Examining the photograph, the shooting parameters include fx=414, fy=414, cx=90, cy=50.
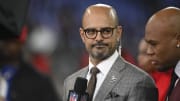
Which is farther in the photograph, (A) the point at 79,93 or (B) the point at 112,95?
(B) the point at 112,95

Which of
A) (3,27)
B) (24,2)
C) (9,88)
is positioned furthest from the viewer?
(24,2)

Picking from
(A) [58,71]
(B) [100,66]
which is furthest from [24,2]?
(B) [100,66]

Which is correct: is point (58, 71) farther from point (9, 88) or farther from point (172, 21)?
point (172, 21)

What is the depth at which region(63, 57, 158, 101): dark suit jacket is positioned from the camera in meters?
1.12

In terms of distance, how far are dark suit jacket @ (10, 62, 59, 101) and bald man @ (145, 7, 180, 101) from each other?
41 centimetres

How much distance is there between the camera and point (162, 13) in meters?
1.32

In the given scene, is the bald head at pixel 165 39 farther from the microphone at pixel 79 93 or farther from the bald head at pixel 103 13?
the microphone at pixel 79 93

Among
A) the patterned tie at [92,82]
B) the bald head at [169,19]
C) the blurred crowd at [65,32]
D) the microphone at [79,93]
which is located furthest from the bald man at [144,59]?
the microphone at [79,93]

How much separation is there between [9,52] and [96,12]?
1.04 ft

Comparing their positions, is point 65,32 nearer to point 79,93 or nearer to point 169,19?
point 169,19

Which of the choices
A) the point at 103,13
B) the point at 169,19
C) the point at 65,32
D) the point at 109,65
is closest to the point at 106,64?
the point at 109,65

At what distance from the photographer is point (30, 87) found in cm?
109

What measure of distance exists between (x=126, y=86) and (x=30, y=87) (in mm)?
261

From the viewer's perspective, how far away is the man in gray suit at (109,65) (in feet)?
3.71
